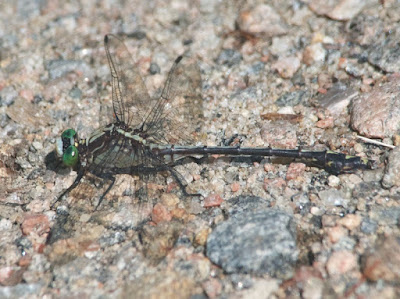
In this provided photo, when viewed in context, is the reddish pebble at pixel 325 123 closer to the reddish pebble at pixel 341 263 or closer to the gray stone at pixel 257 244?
the gray stone at pixel 257 244

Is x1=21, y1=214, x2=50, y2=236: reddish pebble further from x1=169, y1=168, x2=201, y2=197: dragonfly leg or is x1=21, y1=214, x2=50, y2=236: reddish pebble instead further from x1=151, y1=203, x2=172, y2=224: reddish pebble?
x1=169, y1=168, x2=201, y2=197: dragonfly leg

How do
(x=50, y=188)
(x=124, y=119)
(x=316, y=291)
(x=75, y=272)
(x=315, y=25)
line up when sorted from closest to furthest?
(x=316, y=291), (x=75, y=272), (x=50, y=188), (x=124, y=119), (x=315, y=25)

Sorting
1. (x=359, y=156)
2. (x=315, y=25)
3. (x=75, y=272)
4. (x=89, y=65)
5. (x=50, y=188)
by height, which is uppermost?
(x=315, y=25)

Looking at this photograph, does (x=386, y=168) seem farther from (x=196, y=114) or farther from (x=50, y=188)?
(x=50, y=188)

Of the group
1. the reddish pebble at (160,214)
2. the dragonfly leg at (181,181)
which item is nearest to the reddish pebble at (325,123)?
the dragonfly leg at (181,181)

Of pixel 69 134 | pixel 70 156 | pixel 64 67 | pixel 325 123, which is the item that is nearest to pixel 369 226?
pixel 325 123

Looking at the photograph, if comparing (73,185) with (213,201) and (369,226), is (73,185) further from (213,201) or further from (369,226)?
(369,226)

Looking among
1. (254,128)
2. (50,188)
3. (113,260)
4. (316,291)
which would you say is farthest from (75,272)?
(254,128)
